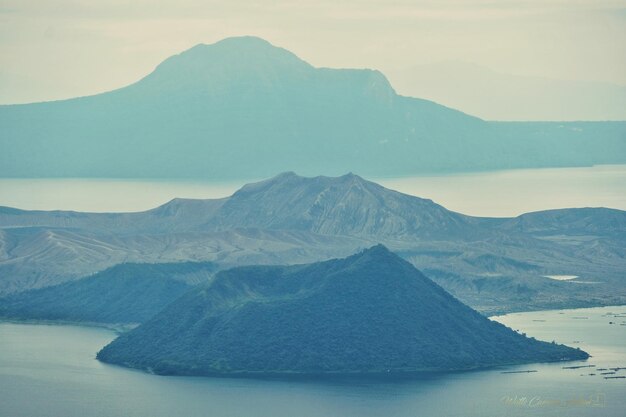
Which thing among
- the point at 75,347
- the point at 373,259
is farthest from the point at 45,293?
the point at 373,259

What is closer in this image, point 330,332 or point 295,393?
point 295,393

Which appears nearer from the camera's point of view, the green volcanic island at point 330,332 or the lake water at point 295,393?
the lake water at point 295,393

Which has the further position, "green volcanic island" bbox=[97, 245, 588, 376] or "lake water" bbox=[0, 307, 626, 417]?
"green volcanic island" bbox=[97, 245, 588, 376]

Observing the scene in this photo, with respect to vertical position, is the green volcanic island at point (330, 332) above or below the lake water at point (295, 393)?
above

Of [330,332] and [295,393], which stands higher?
[330,332]

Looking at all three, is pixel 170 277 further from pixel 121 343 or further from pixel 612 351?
pixel 612 351
